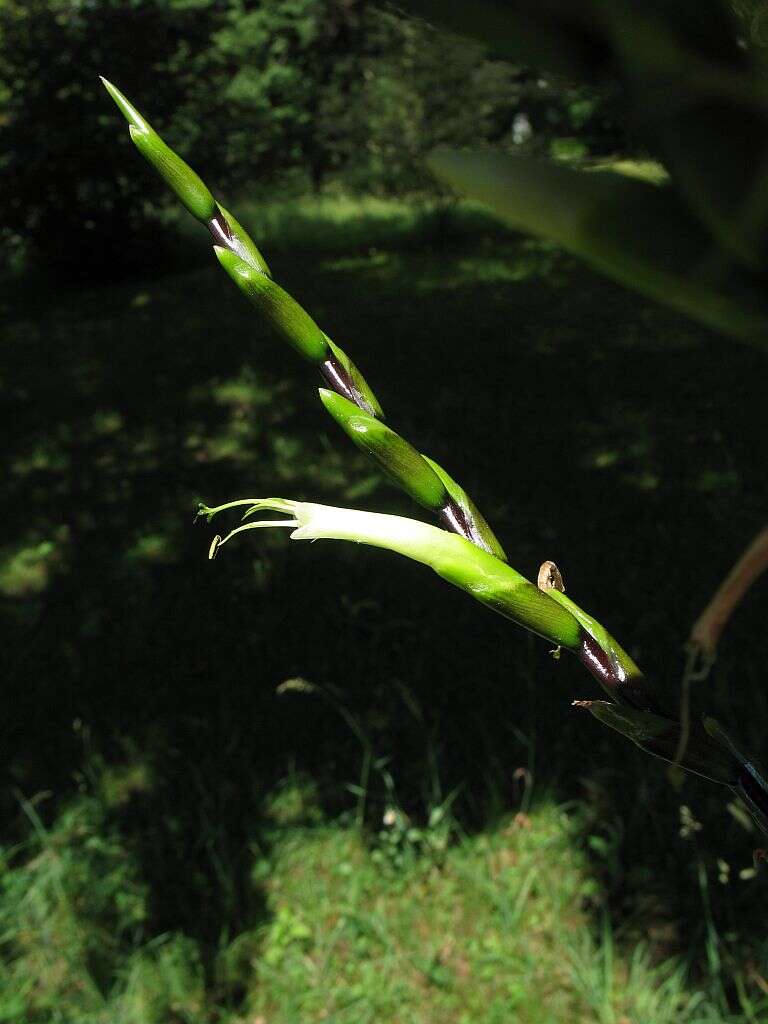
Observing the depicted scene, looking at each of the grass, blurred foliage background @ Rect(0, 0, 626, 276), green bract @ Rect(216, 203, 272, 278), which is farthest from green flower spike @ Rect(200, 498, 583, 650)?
blurred foliage background @ Rect(0, 0, 626, 276)

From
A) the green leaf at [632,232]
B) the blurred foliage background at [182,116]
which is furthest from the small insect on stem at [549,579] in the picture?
the blurred foliage background at [182,116]

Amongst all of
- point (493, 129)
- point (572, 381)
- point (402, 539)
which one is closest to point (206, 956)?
point (402, 539)

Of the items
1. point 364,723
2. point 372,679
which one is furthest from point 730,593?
point 372,679

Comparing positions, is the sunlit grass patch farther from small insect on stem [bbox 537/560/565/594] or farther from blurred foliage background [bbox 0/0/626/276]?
blurred foliage background [bbox 0/0/626/276]

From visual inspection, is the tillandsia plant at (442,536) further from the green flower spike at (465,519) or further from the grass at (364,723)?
the grass at (364,723)

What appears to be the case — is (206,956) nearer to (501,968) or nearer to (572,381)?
(501,968)

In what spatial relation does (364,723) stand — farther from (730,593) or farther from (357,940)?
(730,593)

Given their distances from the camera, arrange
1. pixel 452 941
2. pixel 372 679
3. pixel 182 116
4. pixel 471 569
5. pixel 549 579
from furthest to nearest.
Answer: pixel 182 116 → pixel 372 679 → pixel 452 941 → pixel 549 579 → pixel 471 569
